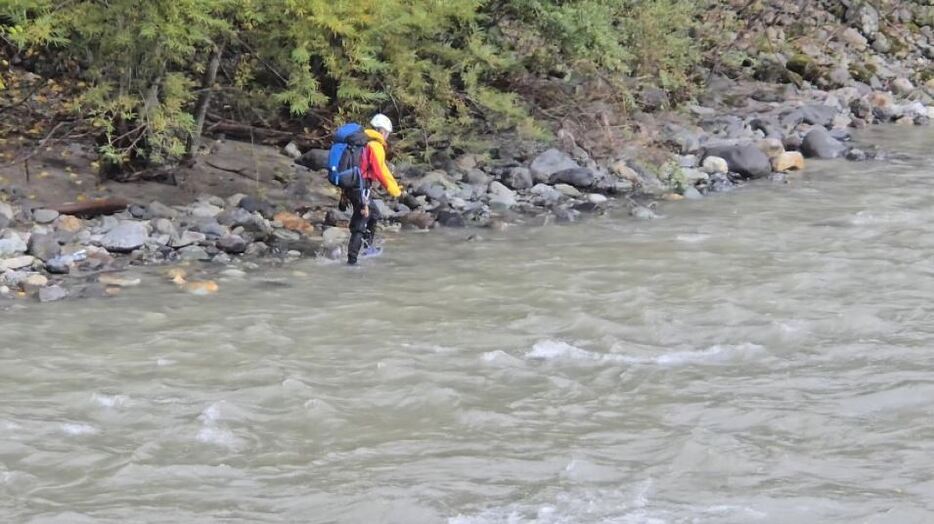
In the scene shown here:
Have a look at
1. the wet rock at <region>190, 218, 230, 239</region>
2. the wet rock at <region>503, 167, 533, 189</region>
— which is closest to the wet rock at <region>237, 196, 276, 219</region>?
the wet rock at <region>190, 218, 230, 239</region>

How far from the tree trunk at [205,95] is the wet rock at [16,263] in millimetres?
2979

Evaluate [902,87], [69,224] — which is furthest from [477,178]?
[902,87]

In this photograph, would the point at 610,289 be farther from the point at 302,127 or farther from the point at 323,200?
the point at 302,127

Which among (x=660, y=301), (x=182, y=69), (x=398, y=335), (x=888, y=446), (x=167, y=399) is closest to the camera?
(x=888, y=446)

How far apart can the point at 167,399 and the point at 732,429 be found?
3498mm

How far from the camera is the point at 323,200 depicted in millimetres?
13836

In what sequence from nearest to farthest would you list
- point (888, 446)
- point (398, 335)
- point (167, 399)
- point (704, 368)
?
point (888, 446) → point (167, 399) → point (704, 368) → point (398, 335)

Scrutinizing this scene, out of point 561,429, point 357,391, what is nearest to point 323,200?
point 357,391

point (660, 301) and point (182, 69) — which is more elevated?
point (182, 69)

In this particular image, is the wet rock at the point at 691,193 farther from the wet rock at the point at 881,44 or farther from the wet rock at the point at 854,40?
the wet rock at the point at 881,44

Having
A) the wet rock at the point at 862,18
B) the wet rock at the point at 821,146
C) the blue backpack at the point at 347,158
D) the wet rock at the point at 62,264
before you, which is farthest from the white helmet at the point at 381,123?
the wet rock at the point at 862,18

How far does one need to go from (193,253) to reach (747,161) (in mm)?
8218

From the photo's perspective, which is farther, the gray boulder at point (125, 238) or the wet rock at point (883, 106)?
the wet rock at point (883, 106)

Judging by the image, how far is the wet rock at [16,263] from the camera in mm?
10352
